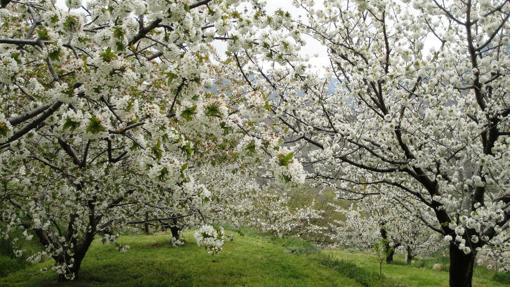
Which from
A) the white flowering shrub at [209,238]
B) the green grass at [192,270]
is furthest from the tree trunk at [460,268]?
the white flowering shrub at [209,238]

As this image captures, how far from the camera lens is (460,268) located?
10.6m

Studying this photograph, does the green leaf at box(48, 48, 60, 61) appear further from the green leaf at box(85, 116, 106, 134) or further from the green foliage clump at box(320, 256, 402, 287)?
the green foliage clump at box(320, 256, 402, 287)

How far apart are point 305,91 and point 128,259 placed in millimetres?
11152

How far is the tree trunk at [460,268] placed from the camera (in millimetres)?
10500

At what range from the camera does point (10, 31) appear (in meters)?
10.0

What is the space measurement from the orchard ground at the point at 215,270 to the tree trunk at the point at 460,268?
4.42 metres

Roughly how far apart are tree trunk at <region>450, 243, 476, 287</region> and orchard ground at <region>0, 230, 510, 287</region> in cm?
442

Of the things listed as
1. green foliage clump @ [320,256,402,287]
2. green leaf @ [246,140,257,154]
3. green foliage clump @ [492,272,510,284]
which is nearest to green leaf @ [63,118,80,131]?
green leaf @ [246,140,257,154]

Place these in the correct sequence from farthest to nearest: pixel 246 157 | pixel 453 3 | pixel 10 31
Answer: pixel 10 31
pixel 453 3
pixel 246 157

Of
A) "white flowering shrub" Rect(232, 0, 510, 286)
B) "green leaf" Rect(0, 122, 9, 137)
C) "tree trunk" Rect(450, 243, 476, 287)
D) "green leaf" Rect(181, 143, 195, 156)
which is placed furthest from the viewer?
"tree trunk" Rect(450, 243, 476, 287)

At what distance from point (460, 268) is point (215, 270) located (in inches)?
321

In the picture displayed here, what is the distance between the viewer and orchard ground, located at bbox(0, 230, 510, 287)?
14102mm

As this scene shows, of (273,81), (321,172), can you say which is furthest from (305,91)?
(321,172)

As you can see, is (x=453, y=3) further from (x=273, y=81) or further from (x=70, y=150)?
(x=70, y=150)
